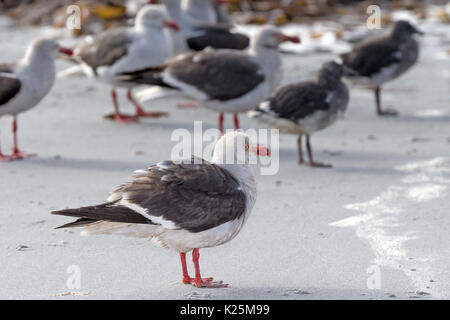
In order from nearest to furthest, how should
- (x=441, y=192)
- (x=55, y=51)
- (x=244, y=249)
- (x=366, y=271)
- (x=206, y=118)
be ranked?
(x=366, y=271) < (x=244, y=249) < (x=441, y=192) < (x=55, y=51) < (x=206, y=118)

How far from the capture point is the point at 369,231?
661cm

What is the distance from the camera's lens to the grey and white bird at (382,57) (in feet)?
37.7

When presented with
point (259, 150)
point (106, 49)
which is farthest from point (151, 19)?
point (259, 150)

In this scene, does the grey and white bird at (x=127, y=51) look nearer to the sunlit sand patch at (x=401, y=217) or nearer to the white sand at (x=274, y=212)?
the white sand at (x=274, y=212)

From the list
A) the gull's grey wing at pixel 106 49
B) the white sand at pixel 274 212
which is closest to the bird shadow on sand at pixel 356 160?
the white sand at pixel 274 212

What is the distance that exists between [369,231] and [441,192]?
1.50 metres

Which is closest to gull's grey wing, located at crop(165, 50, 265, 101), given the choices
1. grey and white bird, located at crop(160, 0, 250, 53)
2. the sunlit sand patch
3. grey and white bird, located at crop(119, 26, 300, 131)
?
grey and white bird, located at crop(119, 26, 300, 131)

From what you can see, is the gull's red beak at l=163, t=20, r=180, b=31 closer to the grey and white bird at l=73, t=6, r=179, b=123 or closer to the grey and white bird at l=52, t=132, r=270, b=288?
the grey and white bird at l=73, t=6, r=179, b=123

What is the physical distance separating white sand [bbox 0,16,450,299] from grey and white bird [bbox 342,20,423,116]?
0.51 m

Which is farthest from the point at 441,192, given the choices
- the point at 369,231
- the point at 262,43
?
the point at 262,43

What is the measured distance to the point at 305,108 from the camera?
29.3 feet

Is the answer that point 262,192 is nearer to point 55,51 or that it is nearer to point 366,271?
point 366,271

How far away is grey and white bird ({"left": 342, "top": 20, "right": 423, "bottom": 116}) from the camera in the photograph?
37.7ft

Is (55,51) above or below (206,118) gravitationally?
above
